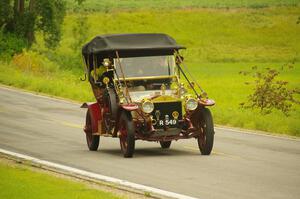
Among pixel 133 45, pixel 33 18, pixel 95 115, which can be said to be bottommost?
pixel 33 18

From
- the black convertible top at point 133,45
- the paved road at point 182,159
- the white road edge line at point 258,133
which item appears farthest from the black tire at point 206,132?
the white road edge line at point 258,133

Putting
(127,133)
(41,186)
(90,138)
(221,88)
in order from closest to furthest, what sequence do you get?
1. (41,186)
2. (127,133)
3. (90,138)
4. (221,88)

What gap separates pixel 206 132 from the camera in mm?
19219

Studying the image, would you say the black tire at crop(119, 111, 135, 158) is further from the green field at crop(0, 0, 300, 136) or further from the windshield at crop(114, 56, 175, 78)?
the green field at crop(0, 0, 300, 136)

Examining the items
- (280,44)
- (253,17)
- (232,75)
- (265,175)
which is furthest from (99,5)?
(265,175)

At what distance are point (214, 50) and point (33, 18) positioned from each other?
3023 cm

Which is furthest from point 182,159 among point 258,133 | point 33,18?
point 33,18

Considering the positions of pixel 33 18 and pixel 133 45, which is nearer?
pixel 133 45

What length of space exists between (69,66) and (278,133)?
101 feet

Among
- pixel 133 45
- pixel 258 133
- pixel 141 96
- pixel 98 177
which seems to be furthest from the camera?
pixel 258 133

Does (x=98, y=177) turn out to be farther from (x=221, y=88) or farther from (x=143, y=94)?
(x=221, y=88)

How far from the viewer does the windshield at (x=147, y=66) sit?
20.7 metres

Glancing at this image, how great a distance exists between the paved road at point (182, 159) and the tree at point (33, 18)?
29.1 m

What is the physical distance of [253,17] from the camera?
347ft
